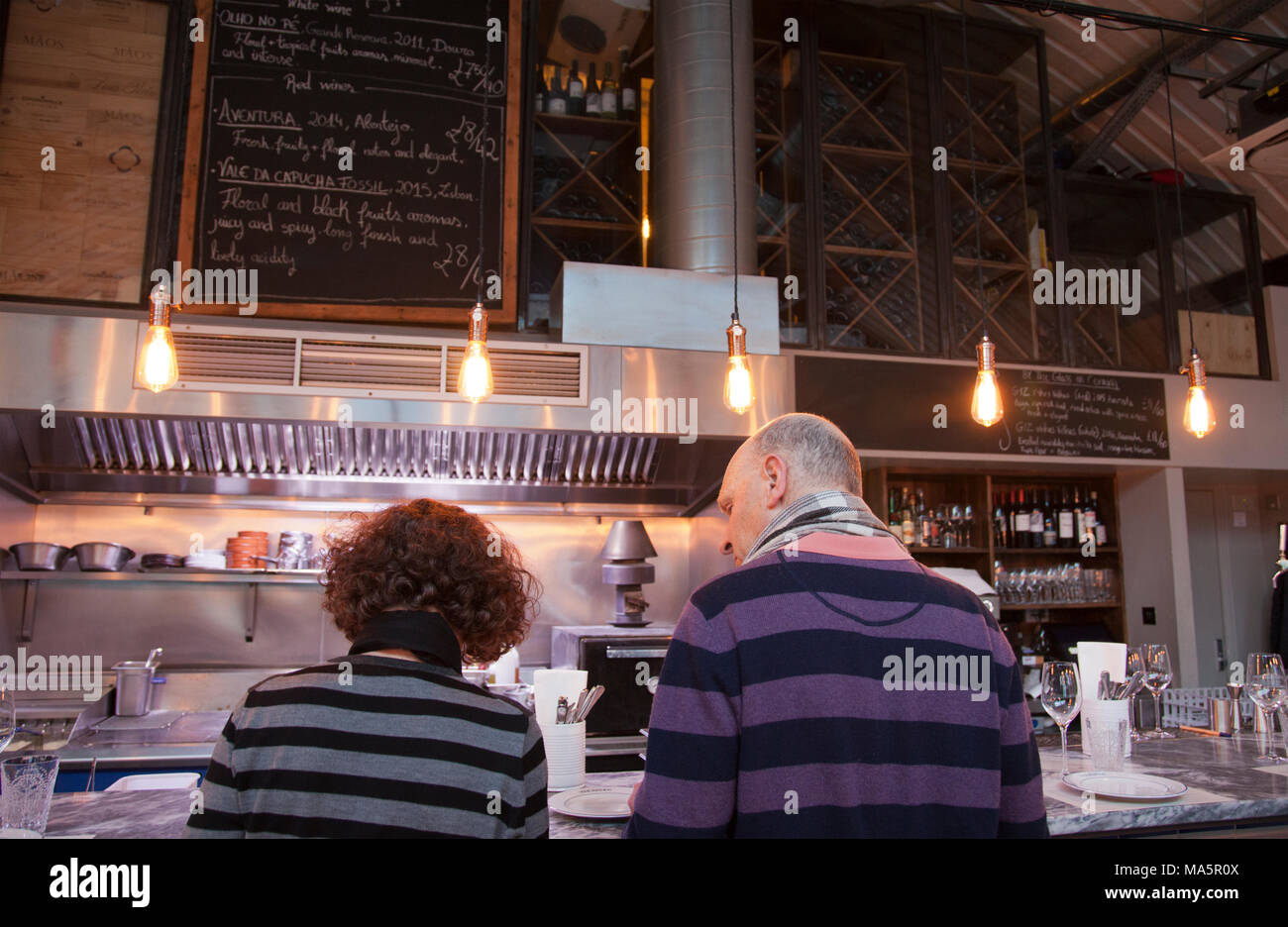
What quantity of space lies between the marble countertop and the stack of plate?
209 cm

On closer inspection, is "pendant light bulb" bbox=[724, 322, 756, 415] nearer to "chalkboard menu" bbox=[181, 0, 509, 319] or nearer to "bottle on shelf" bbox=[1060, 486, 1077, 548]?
"chalkboard menu" bbox=[181, 0, 509, 319]

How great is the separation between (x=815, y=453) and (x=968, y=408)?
3293 millimetres

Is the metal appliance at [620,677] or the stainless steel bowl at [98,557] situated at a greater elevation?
the stainless steel bowl at [98,557]

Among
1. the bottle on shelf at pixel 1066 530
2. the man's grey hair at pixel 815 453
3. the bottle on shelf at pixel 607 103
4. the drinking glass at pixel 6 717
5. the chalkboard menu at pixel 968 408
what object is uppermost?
the bottle on shelf at pixel 607 103

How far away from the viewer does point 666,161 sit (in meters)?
3.77

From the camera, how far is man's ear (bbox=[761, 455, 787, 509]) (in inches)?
52.4

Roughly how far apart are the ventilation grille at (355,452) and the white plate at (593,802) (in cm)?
195

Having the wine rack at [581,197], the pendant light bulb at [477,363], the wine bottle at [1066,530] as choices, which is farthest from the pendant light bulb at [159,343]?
the wine bottle at [1066,530]

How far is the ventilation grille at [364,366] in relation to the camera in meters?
3.39

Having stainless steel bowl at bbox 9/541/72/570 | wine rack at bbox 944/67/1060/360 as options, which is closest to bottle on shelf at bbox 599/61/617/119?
wine rack at bbox 944/67/1060/360

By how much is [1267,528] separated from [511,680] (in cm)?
509

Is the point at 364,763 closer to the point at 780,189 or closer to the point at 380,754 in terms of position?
the point at 380,754

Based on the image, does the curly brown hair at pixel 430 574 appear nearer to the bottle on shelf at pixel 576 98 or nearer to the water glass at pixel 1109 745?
the water glass at pixel 1109 745
